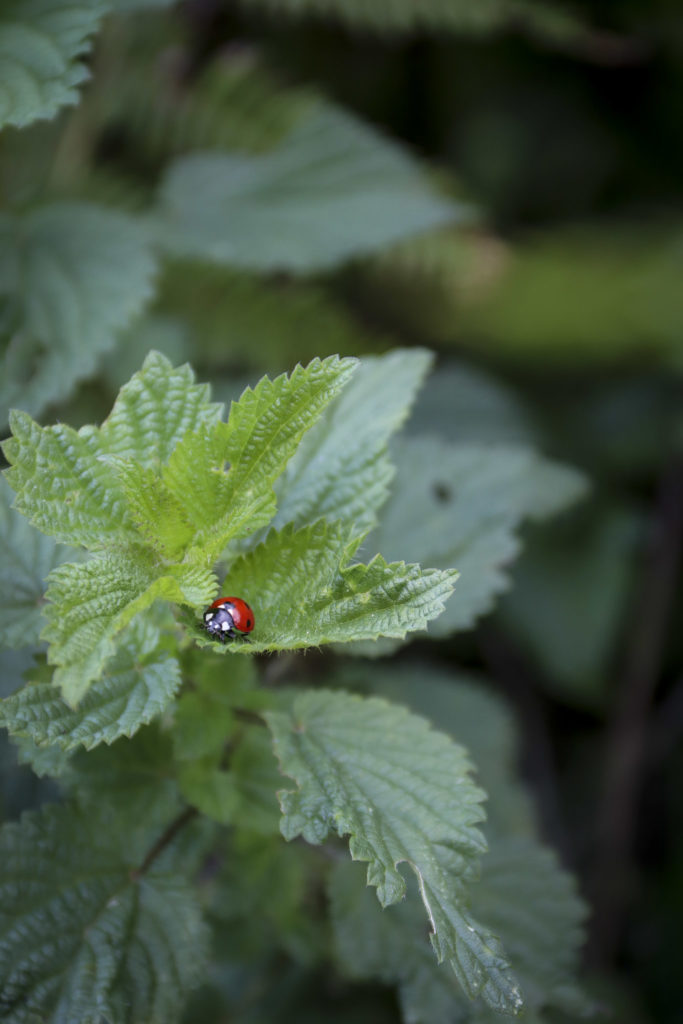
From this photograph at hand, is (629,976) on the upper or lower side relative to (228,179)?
lower

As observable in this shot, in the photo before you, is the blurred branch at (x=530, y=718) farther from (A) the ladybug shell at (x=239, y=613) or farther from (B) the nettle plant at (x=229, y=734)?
(A) the ladybug shell at (x=239, y=613)

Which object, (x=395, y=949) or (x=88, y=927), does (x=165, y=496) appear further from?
(x=395, y=949)

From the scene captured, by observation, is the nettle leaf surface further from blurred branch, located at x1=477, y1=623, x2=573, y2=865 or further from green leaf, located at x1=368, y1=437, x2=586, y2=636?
blurred branch, located at x1=477, y1=623, x2=573, y2=865

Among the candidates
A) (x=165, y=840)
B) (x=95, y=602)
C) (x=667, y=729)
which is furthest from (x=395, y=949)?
(x=667, y=729)

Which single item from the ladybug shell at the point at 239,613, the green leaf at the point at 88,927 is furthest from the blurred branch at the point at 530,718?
the ladybug shell at the point at 239,613

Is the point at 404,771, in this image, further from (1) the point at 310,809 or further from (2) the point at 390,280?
(2) the point at 390,280

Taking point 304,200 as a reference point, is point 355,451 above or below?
below

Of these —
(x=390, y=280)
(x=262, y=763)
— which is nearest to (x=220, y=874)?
(x=262, y=763)
